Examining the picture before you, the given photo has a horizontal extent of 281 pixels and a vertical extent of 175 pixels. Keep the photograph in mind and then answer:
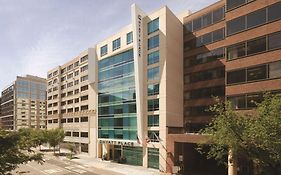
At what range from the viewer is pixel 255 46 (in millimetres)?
31641

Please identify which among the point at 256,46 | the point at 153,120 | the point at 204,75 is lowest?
the point at 153,120

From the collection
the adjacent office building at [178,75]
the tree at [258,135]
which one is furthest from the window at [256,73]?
the tree at [258,135]

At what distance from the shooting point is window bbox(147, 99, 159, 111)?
45438 millimetres

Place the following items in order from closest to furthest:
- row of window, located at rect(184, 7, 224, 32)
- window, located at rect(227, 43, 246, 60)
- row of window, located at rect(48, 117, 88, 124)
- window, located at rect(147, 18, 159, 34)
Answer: window, located at rect(227, 43, 246, 60) → row of window, located at rect(184, 7, 224, 32) → window, located at rect(147, 18, 159, 34) → row of window, located at rect(48, 117, 88, 124)

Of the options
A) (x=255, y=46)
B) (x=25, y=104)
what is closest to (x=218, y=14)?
(x=255, y=46)

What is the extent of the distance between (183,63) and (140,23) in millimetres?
10251

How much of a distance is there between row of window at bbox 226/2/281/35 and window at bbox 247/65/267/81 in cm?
496

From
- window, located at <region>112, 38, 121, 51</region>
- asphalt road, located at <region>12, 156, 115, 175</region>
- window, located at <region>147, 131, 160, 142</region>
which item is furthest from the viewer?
window, located at <region>112, 38, 121, 51</region>

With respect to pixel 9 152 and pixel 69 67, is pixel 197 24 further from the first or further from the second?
pixel 69 67

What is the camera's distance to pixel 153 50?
4678 cm

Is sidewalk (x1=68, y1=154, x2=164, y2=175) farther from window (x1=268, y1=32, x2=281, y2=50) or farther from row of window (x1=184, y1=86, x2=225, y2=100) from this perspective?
window (x1=268, y1=32, x2=281, y2=50)

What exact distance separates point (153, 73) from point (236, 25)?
16.7 metres

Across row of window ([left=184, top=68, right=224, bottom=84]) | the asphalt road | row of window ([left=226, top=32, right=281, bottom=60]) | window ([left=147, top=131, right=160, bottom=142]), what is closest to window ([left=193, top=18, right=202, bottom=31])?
row of window ([left=184, top=68, right=224, bottom=84])

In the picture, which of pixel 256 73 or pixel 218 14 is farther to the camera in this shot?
pixel 218 14
